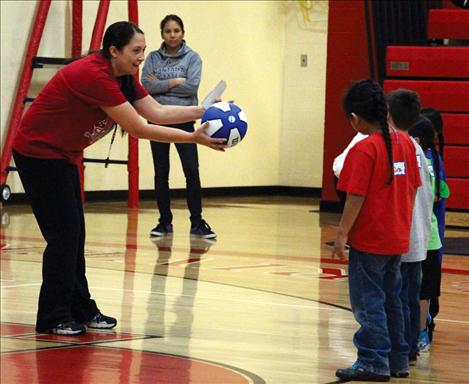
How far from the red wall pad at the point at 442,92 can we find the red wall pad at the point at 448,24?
0.57m

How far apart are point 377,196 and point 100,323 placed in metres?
1.53

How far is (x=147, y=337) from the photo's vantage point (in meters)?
4.90

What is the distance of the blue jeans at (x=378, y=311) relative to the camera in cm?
425

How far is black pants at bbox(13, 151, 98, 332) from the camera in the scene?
4.96 m

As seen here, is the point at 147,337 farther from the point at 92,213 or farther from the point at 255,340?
the point at 92,213

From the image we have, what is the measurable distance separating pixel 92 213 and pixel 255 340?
20.3ft

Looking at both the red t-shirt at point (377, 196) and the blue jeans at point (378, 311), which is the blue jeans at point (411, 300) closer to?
the blue jeans at point (378, 311)

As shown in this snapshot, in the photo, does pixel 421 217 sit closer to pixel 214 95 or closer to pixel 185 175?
pixel 214 95

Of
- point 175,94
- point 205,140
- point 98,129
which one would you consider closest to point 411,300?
point 205,140

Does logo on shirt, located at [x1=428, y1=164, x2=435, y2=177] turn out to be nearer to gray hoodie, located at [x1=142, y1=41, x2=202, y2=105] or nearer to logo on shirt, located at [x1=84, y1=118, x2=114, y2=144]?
logo on shirt, located at [x1=84, y1=118, x2=114, y2=144]

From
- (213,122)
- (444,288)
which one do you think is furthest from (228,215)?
(213,122)

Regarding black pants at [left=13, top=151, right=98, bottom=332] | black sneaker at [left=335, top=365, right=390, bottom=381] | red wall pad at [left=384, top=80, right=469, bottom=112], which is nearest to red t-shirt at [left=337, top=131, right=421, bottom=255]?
black sneaker at [left=335, top=365, right=390, bottom=381]

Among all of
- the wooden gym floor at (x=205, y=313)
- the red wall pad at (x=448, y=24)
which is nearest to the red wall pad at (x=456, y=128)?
the red wall pad at (x=448, y=24)

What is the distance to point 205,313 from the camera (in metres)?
5.57
